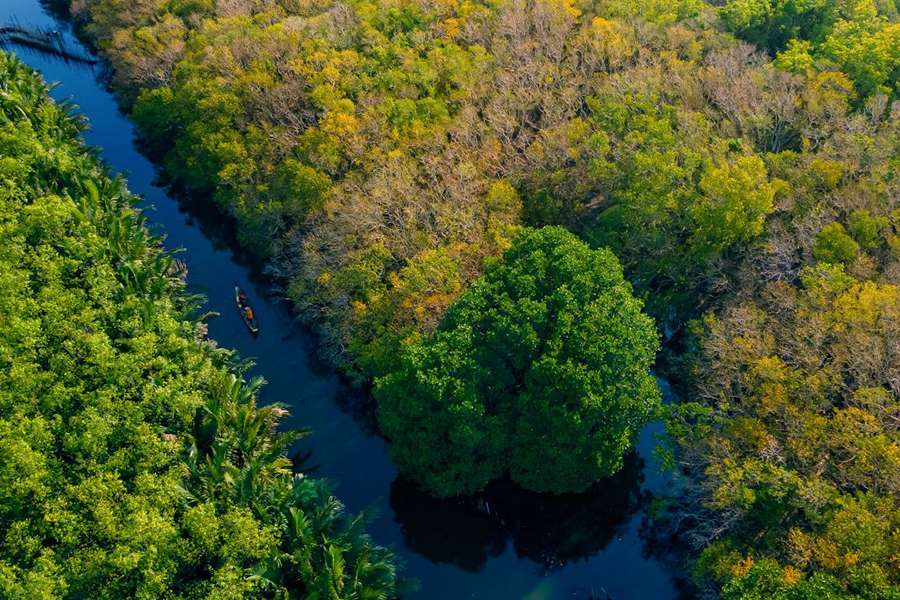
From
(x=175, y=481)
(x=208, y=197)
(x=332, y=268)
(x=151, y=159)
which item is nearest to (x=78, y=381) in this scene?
(x=175, y=481)

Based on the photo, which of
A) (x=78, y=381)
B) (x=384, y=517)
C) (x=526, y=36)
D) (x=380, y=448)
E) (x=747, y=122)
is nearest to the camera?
(x=78, y=381)

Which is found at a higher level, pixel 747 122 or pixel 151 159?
pixel 747 122

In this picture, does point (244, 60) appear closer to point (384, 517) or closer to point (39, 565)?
point (384, 517)

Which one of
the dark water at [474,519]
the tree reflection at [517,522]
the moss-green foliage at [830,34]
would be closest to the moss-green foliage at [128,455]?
the dark water at [474,519]

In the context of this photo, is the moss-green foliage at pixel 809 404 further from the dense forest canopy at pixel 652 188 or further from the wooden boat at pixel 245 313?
the wooden boat at pixel 245 313

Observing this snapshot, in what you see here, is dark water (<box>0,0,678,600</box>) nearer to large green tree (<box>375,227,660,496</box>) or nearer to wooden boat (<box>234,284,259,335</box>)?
wooden boat (<box>234,284,259,335</box>)

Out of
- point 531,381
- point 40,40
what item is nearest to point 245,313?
point 531,381
